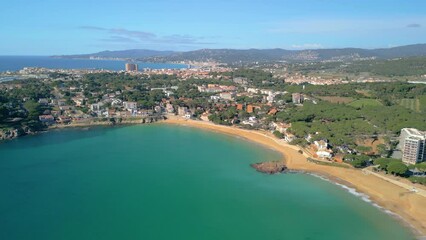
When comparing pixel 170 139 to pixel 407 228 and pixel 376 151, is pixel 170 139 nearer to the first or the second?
pixel 376 151

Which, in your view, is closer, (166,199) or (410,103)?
(166,199)

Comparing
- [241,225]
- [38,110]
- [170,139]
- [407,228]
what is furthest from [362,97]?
[38,110]

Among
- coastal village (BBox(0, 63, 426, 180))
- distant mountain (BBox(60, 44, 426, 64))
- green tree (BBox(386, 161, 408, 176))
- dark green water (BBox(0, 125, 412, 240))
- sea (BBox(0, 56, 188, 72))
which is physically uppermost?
distant mountain (BBox(60, 44, 426, 64))

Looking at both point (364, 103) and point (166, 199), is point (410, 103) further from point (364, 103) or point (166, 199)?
point (166, 199)

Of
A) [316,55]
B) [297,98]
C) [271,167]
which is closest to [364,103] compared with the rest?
[297,98]

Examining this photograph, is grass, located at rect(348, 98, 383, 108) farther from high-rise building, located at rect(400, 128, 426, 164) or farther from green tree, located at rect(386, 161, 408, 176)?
green tree, located at rect(386, 161, 408, 176)

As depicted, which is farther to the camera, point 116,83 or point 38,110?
point 116,83

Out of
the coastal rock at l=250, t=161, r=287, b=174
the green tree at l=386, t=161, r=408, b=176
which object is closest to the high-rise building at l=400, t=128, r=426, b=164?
the green tree at l=386, t=161, r=408, b=176
